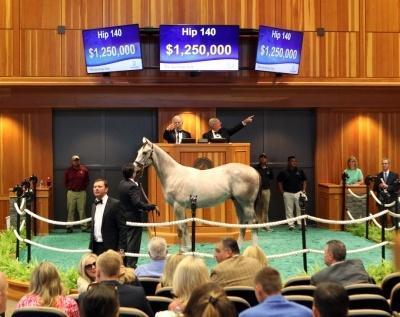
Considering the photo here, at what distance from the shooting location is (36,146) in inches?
642

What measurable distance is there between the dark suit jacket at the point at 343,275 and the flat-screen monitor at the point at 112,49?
966 cm

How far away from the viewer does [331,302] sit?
151 inches

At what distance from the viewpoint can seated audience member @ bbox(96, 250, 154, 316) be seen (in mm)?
5098

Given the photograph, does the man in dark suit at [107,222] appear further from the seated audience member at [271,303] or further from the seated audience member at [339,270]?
the seated audience member at [271,303]

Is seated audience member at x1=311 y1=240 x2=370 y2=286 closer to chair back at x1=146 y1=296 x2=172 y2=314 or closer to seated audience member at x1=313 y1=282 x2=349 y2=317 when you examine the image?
chair back at x1=146 y1=296 x2=172 y2=314

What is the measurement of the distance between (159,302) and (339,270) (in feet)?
5.58

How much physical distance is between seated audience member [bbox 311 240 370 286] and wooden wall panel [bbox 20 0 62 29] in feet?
37.5

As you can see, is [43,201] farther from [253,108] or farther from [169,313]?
[169,313]

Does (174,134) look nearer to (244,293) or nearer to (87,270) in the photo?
(87,270)

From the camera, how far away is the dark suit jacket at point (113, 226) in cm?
849

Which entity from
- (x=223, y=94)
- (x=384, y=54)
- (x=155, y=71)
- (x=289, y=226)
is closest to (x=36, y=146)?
(x=155, y=71)

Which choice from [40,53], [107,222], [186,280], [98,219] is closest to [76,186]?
[40,53]

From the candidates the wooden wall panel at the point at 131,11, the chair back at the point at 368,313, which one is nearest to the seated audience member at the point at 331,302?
the chair back at the point at 368,313

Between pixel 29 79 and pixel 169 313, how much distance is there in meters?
12.1
